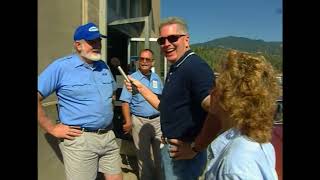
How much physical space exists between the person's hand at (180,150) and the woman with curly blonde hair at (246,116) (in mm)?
821

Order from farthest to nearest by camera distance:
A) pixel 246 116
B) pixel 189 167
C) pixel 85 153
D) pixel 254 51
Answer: pixel 85 153, pixel 189 167, pixel 254 51, pixel 246 116

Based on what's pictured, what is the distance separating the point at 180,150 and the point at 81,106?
3.10 ft

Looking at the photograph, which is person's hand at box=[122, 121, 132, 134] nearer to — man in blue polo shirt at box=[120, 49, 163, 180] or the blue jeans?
man in blue polo shirt at box=[120, 49, 163, 180]

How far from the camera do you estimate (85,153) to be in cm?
318

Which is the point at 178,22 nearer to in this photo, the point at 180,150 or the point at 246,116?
the point at 180,150

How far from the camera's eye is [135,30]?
7172mm

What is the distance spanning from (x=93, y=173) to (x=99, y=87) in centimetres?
70

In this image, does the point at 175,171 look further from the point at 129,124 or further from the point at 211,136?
the point at 129,124

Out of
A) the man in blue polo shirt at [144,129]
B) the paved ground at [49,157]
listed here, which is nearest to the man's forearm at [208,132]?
the paved ground at [49,157]

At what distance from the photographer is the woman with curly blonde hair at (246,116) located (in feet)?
5.05

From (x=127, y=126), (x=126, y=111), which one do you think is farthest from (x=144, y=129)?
(x=126, y=111)

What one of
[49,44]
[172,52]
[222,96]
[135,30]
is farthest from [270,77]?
[135,30]

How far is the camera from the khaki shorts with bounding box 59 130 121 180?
3143 mm

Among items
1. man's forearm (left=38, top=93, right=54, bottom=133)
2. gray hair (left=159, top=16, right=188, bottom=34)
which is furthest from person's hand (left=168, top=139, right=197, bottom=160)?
man's forearm (left=38, top=93, right=54, bottom=133)
